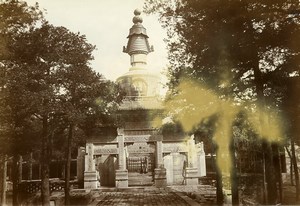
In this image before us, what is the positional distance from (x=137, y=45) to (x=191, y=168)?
21914 mm

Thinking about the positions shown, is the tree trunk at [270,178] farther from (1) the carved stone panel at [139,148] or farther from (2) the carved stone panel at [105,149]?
(2) the carved stone panel at [105,149]

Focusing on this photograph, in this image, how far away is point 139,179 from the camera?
110 feet

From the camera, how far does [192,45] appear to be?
1288 cm

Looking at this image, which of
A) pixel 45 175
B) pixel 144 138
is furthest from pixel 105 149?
pixel 45 175

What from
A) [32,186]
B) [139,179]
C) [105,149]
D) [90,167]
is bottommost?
[139,179]

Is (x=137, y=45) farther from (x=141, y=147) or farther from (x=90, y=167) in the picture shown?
(x=90, y=167)

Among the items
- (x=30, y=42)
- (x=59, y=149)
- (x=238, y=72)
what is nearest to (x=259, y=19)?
(x=238, y=72)

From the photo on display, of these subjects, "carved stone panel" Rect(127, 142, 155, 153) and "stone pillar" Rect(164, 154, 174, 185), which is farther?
"stone pillar" Rect(164, 154, 174, 185)

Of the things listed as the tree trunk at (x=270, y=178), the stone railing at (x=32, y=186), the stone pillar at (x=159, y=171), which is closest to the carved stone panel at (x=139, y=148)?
the stone pillar at (x=159, y=171)

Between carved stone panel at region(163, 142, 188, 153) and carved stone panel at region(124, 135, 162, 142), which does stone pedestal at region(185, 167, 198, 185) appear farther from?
carved stone panel at region(124, 135, 162, 142)

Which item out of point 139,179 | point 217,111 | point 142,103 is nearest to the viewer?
point 217,111

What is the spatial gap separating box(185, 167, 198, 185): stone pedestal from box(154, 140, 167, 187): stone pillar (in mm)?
1926

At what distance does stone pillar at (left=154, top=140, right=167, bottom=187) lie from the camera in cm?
2717

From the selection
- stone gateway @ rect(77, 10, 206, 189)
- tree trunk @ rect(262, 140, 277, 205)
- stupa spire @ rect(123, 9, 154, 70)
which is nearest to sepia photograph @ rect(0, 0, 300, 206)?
tree trunk @ rect(262, 140, 277, 205)
